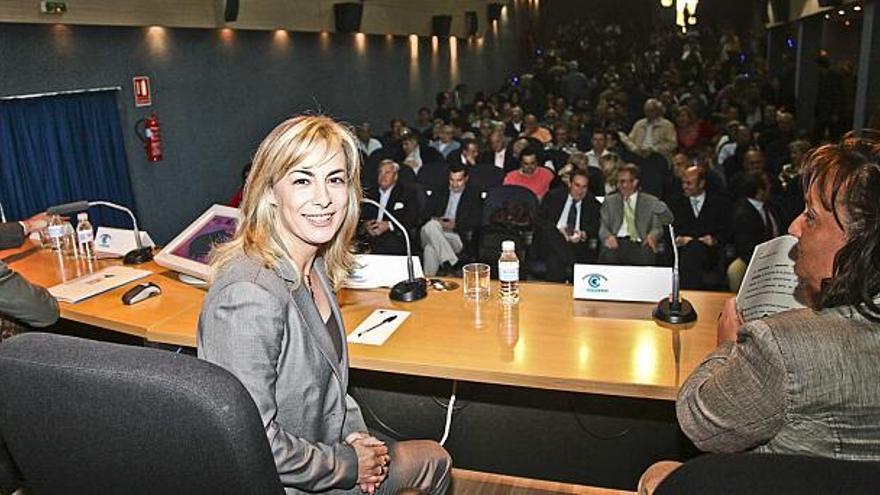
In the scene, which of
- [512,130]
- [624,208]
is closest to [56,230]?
[624,208]

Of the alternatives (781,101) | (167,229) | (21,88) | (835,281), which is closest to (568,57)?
(781,101)

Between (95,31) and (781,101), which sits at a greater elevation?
(95,31)

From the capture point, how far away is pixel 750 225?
15.5ft

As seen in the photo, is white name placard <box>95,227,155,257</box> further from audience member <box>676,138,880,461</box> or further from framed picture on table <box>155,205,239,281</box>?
audience member <box>676,138,880,461</box>

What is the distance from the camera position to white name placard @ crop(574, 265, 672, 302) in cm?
261

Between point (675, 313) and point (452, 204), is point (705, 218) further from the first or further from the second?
point (675, 313)

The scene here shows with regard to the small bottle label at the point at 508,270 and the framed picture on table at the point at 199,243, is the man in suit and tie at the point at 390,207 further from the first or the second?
the small bottle label at the point at 508,270

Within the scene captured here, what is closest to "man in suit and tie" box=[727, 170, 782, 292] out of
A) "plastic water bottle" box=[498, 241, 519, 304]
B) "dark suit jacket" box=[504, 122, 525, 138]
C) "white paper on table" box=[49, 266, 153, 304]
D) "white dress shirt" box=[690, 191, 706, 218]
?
"white dress shirt" box=[690, 191, 706, 218]

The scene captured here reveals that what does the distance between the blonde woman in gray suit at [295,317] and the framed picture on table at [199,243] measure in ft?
4.34

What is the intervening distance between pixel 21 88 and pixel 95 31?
0.97 m

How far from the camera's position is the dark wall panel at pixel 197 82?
244 inches

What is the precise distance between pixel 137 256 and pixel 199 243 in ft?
1.81

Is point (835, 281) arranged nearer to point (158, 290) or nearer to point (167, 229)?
point (158, 290)

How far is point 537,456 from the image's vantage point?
2.86m
